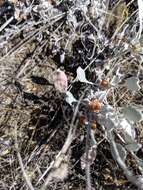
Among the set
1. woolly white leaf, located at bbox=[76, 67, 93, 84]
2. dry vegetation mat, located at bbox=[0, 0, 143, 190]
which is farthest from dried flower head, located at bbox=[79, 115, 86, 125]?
woolly white leaf, located at bbox=[76, 67, 93, 84]

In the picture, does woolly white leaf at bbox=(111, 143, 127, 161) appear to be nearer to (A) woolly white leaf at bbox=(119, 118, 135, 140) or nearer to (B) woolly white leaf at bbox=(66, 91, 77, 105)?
(A) woolly white leaf at bbox=(119, 118, 135, 140)

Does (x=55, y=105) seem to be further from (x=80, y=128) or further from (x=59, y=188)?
(x=59, y=188)

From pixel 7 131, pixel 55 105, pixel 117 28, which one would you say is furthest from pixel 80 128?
pixel 117 28

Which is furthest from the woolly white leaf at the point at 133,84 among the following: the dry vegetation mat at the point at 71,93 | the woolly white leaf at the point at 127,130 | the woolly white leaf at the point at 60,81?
the woolly white leaf at the point at 60,81

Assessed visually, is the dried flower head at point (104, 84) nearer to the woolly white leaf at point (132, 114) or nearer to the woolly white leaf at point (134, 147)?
the woolly white leaf at point (132, 114)

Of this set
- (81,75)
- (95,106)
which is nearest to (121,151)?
(95,106)
